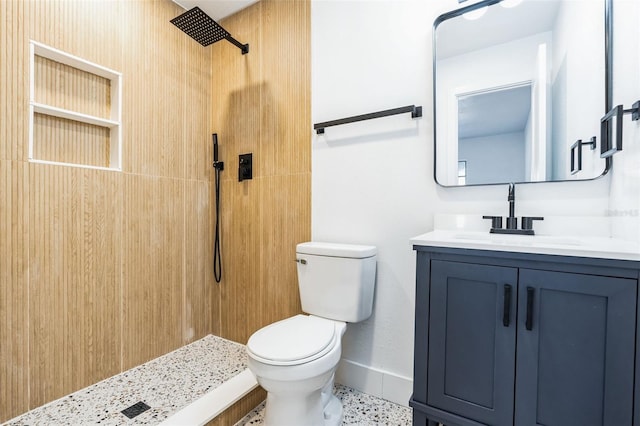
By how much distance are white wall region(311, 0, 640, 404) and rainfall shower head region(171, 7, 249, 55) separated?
59 centimetres

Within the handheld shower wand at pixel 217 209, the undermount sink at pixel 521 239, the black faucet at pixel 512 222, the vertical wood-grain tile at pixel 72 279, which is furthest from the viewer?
the handheld shower wand at pixel 217 209

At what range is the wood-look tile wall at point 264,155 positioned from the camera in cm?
194

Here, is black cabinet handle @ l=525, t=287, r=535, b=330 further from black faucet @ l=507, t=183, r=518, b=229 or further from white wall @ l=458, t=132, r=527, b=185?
white wall @ l=458, t=132, r=527, b=185

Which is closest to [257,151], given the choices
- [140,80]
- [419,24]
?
[140,80]

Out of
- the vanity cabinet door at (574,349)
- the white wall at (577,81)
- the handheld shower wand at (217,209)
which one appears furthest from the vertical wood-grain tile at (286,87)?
the vanity cabinet door at (574,349)

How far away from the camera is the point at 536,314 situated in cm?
93

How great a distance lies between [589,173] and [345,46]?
53.5 inches

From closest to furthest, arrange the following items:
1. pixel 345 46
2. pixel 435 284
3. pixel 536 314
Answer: pixel 536 314
pixel 435 284
pixel 345 46

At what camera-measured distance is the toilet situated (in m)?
1.17

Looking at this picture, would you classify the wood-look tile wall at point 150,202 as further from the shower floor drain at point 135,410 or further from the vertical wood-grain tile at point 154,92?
the shower floor drain at point 135,410

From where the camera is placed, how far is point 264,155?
2076 millimetres

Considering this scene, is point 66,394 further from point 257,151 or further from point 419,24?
point 419,24

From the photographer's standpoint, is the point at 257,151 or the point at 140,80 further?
the point at 257,151

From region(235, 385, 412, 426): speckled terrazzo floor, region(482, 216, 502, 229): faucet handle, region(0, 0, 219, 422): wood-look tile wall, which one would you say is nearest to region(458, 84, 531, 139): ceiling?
region(482, 216, 502, 229): faucet handle
